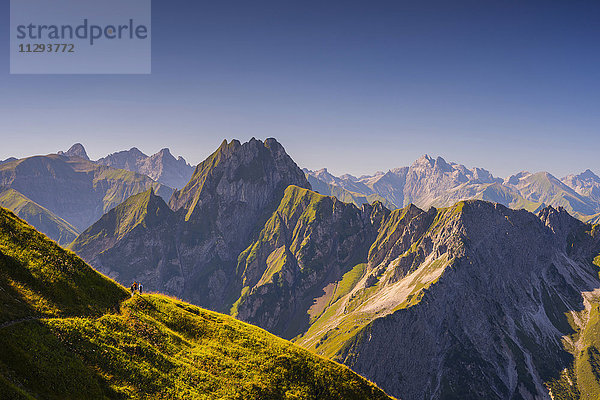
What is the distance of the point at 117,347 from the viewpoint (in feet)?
138

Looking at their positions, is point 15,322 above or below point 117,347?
above

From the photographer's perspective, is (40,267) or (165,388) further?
(40,267)

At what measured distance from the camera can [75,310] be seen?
143 ft

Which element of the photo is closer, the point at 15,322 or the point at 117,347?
the point at 15,322

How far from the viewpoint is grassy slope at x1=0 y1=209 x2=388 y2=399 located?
33.9 metres

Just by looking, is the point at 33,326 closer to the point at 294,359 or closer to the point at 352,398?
the point at 294,359

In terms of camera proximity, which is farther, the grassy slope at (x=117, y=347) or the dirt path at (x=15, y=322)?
the grassy slope at (x=117, y=347)

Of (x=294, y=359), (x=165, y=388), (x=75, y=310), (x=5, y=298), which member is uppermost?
(x=5, y=298)

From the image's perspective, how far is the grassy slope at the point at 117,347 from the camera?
33875mm

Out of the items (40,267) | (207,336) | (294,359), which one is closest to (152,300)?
(207,336)

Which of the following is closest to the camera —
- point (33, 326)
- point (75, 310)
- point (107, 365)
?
point (33, 326)

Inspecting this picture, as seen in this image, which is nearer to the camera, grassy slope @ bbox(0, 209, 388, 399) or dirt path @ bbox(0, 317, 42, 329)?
dirt path @ bbox(0, 317, 42, 329)

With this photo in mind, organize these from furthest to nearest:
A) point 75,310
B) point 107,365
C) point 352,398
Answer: point 352,398, point 75,310, point 107,365

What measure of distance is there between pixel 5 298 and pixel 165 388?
860 inches
